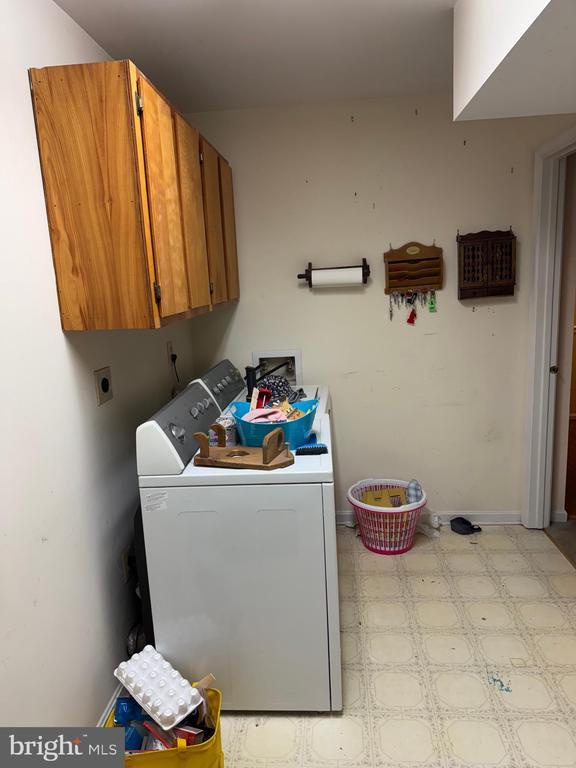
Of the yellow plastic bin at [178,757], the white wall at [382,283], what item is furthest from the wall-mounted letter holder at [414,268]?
the yellow plastic bin at [178,757]

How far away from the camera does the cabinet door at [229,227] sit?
8.16ft

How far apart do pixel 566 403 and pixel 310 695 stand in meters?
2.05

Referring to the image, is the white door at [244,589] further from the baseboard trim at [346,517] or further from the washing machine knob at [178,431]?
the baseboard trim at [346,517]

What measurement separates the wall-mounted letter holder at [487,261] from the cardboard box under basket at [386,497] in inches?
46.9

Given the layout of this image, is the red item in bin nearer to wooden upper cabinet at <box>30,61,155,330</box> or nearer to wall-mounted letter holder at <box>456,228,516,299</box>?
wooden upper cabinet at <box>30,61,155,330</box>

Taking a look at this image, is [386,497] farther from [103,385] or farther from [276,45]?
[276,45]

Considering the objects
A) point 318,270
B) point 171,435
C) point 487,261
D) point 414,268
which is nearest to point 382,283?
point 414,268

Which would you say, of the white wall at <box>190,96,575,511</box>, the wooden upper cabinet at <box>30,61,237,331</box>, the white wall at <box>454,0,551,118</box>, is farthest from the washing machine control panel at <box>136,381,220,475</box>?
the white wall at <box>454,0,551,118</box>

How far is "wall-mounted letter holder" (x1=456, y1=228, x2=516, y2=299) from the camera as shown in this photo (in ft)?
8.79

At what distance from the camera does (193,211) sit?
77.0 inches

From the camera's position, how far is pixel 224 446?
1.82 metres

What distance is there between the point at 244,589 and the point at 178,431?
0.57 meters

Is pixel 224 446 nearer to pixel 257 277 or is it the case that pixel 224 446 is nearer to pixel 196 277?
pixel 196 277

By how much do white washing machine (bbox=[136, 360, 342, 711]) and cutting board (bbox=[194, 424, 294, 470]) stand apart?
0.03 m
